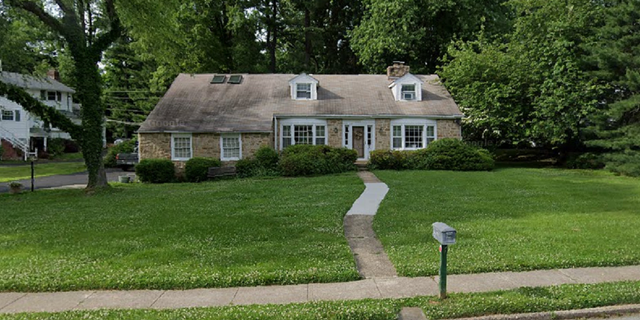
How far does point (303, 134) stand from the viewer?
72.3 feet

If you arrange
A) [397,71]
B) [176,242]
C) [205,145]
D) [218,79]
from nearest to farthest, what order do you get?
1. [176,242]
2. [205,145]
3. [218,79]
4. [397,71]

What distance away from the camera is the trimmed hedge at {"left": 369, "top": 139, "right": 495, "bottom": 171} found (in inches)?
775

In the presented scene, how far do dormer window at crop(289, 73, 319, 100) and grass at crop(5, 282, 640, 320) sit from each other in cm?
1902

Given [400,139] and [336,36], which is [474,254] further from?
[336,36]

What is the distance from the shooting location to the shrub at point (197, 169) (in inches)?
746

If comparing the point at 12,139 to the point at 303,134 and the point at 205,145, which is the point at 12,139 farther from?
the point at 303,134

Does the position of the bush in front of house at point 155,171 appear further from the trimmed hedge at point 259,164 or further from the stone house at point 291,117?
the trimmed hedge at point 259,164

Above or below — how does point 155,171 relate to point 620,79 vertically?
below

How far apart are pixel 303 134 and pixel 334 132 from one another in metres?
1.79

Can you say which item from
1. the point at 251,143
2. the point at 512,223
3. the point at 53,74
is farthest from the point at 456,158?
the point at 53,74

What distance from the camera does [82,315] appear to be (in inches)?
177

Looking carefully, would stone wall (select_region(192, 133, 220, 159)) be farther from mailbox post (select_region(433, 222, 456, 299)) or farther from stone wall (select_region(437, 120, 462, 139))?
Answer: mailbox post (select_region(433, 222, 456, 299))

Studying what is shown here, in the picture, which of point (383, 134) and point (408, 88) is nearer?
point (383, 134)

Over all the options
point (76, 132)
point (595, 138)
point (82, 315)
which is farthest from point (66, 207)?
point (595, 138)
